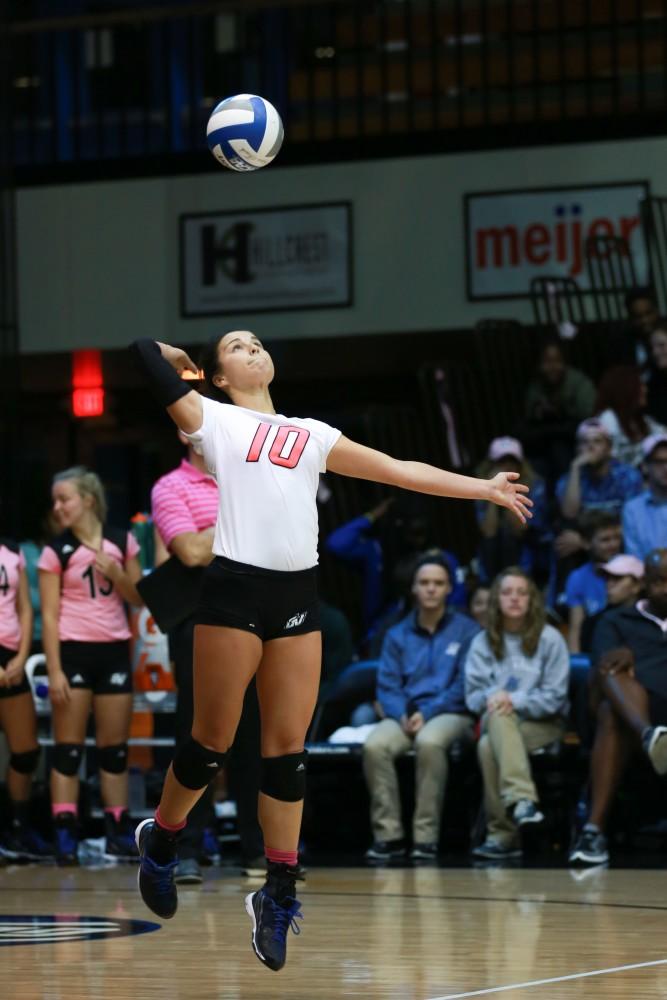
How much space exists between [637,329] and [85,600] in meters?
4.88

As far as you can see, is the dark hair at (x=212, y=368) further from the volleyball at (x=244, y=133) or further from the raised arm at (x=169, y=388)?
the volleyball at (x=244, y=133)

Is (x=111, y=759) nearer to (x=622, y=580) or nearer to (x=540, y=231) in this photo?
(x=622, y=580)

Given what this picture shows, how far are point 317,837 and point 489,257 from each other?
249 inches

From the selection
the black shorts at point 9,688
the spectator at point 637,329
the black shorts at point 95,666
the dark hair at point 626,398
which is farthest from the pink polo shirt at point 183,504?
the spectator at point 637,329

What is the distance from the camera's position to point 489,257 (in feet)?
47.2

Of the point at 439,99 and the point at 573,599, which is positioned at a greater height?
the point at 439,99

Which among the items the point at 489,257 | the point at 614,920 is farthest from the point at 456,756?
the point at 489,257

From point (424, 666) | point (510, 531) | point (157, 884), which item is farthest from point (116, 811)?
point (157, 884)

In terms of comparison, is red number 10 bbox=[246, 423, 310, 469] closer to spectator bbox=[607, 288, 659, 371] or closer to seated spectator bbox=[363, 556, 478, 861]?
seated spectator bbox=[363, 556, 478, 861]

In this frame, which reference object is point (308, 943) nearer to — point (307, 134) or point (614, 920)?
point (614, 920)

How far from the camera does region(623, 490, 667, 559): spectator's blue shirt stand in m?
9.62

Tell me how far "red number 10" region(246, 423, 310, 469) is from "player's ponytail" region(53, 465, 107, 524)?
3.85m

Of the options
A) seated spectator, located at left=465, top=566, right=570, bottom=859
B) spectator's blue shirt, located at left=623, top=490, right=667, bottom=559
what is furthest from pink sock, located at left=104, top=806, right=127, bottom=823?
spectator's blue shirt, located at left=623, top=490, right=667, bottom=559

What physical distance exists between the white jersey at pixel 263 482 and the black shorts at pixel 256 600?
0.10 ft
